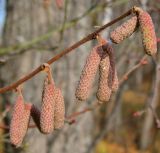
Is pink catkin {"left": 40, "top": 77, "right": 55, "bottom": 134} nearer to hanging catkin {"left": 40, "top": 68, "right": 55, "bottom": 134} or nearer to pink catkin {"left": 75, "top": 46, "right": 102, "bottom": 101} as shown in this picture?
hanging catkin {"left": 40, "top": 68, "right": 55, "bottom": 134}

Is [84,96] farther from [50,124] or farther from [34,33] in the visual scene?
[34,33]

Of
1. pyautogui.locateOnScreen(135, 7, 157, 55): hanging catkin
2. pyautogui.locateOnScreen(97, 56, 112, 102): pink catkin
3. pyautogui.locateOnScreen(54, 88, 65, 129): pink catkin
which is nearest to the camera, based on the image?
pyautogui.locateOnScreen(135, 7, 157, 55): hanging catkin

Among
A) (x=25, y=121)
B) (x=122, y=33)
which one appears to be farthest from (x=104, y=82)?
(x=25, y=121)

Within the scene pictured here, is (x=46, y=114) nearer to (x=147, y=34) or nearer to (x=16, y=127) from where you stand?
(x=16, y=127)

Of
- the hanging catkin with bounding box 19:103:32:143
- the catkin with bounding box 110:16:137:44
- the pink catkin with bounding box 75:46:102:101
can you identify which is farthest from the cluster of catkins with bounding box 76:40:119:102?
the hanging catkin with bounding box 19:103:32:143

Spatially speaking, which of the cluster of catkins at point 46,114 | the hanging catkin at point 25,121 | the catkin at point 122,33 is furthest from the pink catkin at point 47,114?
the catkin at point 122,33

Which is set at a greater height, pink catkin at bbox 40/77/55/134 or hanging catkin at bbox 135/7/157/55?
hanging catkin at bbox 135/7/157/55

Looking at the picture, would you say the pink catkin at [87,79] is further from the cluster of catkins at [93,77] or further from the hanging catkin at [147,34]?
the hanging catkin at [147,34]
